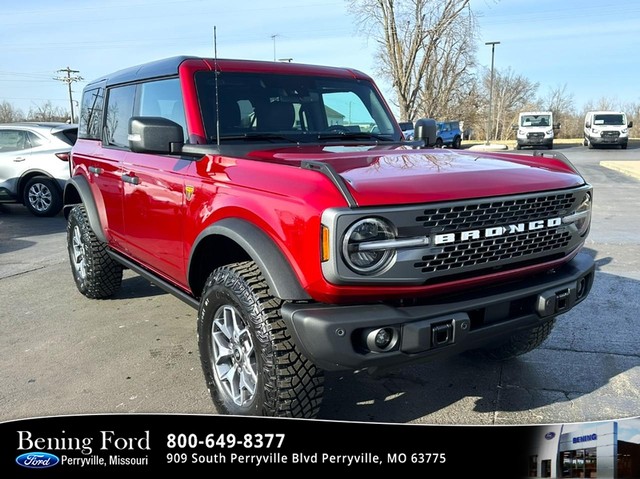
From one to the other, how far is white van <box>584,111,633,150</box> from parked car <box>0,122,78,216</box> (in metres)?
27.2

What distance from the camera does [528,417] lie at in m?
3.01

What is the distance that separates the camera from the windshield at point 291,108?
11.4 ft

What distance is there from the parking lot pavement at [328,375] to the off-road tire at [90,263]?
15 cm

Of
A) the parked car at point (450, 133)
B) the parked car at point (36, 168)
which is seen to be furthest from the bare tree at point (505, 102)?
the parked car at point (36, 168)

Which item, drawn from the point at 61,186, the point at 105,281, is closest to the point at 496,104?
the point at 61,186

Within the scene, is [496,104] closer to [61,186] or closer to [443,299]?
[61,186]

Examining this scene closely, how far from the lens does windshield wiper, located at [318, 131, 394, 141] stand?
375 centimetres

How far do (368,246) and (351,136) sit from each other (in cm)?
177

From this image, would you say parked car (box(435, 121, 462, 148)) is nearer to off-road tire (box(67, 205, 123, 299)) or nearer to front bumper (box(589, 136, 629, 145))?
front bumper (box(589, 136, 629, 145))

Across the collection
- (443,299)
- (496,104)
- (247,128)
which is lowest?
(443,299)

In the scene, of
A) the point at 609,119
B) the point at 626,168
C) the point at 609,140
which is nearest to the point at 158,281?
the point at 626,168

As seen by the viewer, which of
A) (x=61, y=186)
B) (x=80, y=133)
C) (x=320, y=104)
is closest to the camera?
(x=320, y=104)

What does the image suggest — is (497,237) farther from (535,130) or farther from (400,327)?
(535,130)

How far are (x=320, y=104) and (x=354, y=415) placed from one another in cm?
210
